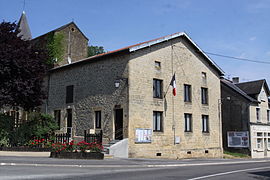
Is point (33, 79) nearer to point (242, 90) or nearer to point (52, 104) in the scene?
point (52, 104)

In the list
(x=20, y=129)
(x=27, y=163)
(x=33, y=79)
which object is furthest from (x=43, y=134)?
(x=27, y=163)

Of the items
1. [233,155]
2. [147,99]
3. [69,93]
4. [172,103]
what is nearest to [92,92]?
[69,93]

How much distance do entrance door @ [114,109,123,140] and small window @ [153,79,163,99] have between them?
3.05 m

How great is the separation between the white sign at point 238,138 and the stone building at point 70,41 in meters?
19.4

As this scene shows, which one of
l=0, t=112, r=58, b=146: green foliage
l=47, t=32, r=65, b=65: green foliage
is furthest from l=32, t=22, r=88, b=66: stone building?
l=0, t=112, r=58, b=146: green foliage

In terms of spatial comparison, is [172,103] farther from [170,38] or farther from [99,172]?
[99,172]

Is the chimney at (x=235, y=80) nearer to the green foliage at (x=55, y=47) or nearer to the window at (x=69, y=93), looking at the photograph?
the green foliage at (x=55, y=47)

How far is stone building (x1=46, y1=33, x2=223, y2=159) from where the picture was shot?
21984mm

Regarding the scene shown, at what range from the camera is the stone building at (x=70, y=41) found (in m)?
36.2

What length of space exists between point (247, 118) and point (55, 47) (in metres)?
22.4

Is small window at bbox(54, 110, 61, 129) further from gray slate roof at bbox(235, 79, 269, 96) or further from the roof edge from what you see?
Answer: gray slate roof at bbox(235, 79, 269, 96)

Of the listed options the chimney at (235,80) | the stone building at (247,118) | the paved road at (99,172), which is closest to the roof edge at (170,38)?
the stone building at (247,118)

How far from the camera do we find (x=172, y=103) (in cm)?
2444

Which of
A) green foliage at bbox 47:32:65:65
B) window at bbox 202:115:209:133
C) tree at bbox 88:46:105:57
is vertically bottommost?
window at bbox 202:115:209:133
